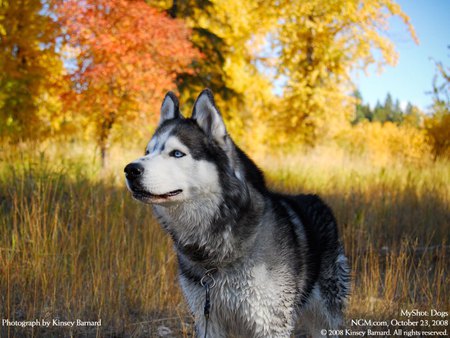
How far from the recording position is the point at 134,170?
2123 millimetres

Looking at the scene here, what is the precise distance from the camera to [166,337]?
11.0ft

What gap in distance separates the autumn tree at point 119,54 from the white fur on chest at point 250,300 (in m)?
7.21

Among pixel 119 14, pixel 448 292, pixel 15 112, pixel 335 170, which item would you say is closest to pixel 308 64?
pixel 335 170

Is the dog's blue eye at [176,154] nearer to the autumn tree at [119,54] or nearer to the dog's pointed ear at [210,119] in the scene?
the dog's pointed ear at [210,119]

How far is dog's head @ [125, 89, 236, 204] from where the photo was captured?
84.7 inches

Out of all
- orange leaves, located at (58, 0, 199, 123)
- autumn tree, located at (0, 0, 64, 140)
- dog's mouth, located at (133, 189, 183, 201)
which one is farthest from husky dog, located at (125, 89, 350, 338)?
autumn tree, located at (0, 0, 64, 140)

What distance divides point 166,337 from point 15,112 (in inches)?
374

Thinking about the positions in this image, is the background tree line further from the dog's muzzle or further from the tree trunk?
the dog's muzzle

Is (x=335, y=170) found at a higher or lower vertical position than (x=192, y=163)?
lower

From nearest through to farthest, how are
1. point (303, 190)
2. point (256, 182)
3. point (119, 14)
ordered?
point (256, 182)
point (303, 190)
point (119, 14)

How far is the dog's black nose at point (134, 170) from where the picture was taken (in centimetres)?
211

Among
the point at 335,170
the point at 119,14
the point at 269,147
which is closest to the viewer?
the point at 119,14

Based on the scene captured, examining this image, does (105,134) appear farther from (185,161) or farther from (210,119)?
(185,161)

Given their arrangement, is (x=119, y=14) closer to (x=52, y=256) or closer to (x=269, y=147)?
(x=52, y=256)
